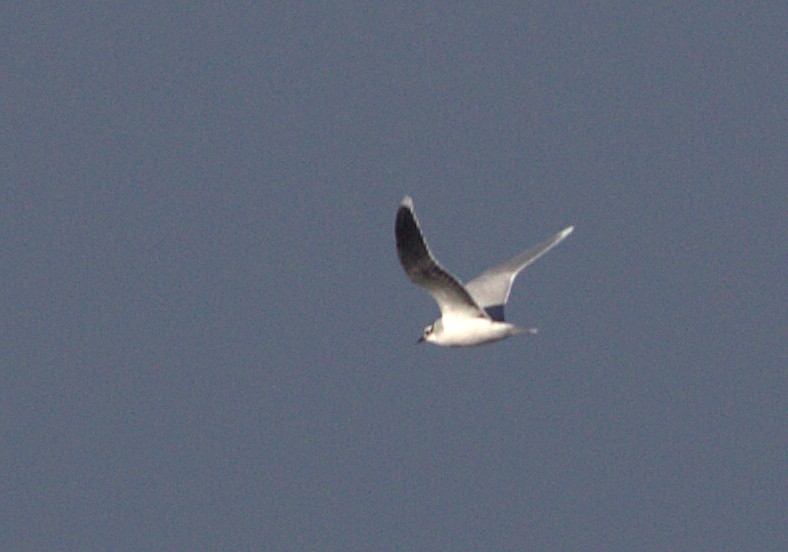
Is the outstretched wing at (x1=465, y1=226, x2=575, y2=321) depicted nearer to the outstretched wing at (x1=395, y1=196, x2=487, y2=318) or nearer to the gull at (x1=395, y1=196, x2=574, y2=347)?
the gull at (x1=395, y1=196, x2=574, y2=347)

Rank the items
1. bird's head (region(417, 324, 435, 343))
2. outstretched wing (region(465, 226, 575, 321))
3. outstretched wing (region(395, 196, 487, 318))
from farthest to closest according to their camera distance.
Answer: outstretched wing (region(465, 226, 575, 321)), bird's head (region(417, 324, 435, 343)), outstretched wing (region(395, 196, 487, 318))

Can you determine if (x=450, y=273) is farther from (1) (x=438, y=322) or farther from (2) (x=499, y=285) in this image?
(2) (x=499, y=285)

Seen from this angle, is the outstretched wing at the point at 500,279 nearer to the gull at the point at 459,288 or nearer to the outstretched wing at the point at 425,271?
the gull at the point at 459,288

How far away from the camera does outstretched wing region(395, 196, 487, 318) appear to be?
61.4ft

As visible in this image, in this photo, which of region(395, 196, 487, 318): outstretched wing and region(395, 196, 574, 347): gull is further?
region(395, 196, 574, 347): gull

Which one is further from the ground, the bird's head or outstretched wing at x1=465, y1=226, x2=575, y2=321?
outstretched wing at x1=465, y1=226, x2=575, y2=321

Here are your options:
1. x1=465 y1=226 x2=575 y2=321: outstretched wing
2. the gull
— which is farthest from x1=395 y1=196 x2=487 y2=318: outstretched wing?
x1=465 y1=226 x2=575 y2=321: outstretched wing

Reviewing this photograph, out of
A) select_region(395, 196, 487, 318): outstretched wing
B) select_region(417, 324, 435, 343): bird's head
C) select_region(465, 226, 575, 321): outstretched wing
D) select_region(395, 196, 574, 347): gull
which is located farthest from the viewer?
select_region(465, 226, 575, 321): outstretched wing

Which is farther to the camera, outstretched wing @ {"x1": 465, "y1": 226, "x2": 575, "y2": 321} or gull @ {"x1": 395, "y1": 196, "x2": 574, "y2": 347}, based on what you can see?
outstretched wing @ {"x1": 465, "y1": 226, "x2": 575, "y2": 321}

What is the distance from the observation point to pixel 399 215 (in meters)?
18.7

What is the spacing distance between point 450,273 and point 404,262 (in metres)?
0.58

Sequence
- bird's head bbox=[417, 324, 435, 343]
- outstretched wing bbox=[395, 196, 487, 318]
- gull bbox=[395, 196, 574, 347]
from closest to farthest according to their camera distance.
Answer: outstretched wing bbox=[395, 196, 487, 318]
gull bbox=[395, 196, 574, 347]
bird's head bbox=[417, 324, 435, 343]

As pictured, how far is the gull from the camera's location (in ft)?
62.3

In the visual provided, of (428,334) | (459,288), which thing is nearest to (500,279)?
(428,334)
